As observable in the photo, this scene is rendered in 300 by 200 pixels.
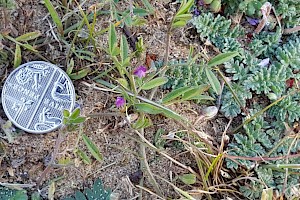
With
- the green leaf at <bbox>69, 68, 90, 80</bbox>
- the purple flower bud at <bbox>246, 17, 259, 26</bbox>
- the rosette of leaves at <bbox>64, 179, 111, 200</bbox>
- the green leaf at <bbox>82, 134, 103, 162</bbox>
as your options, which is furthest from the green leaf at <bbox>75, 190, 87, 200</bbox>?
the purple flower bud at <bbox>246, 17, 259, 26</bbox>

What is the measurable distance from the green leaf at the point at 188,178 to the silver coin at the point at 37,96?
431mm

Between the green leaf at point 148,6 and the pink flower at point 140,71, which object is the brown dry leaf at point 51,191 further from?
the green leaf at point 148,6

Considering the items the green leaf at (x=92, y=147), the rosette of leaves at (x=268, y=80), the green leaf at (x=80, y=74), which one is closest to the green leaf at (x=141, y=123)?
the green leaf at (x=92, y=147)

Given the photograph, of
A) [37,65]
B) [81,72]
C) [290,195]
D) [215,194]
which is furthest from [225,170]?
[37,65]

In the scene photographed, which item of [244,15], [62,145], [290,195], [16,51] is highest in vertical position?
[16,51]

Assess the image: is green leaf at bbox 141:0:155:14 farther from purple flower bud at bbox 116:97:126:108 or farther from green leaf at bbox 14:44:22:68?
green leaf at bbox 14:44:22:68

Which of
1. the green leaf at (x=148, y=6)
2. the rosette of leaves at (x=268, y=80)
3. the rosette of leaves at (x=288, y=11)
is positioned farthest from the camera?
the rosette of leaves at (x=288, y=11)

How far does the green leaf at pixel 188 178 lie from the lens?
165 centimetres

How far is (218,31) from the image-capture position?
188 centimetres

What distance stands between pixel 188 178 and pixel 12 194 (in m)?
0.56

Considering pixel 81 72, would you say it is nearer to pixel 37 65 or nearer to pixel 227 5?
pixel 37 65

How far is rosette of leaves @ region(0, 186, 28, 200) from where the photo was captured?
1548 millimetres

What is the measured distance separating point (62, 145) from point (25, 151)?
0.39 ft

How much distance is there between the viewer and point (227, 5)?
1.93 m
